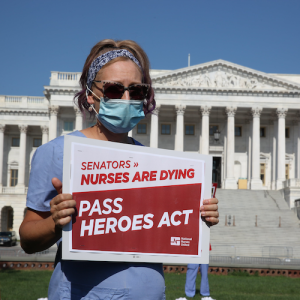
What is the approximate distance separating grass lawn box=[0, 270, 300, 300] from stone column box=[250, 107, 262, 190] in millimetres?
38669

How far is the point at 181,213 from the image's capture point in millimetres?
3188

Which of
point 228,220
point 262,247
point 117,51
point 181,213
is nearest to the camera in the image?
point 181,213

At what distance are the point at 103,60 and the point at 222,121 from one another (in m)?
63.5

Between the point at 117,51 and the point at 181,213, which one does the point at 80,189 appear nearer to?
the point at 181,213

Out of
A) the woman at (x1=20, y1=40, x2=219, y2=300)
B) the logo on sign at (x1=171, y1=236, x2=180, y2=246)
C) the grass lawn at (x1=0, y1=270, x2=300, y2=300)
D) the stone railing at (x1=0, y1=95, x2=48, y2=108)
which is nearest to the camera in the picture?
the woman at (x1=20, y1=40, x2=219, y2=300)

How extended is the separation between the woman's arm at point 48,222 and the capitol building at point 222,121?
54.7 meters

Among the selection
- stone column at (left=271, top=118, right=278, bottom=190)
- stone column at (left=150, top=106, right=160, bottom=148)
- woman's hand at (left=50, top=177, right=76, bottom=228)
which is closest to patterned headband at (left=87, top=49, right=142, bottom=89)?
woman's hand at (left=50, top=177, right=76, bottom=228)

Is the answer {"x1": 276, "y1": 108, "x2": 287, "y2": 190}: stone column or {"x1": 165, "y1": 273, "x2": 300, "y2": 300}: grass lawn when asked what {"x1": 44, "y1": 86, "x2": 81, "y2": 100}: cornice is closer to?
{"x1": 276, "y1": 108, "x2": 287, "y2": 190}: stone column

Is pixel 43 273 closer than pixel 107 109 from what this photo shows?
No

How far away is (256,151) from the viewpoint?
59.5 meters

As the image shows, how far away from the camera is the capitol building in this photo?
59656 millimetres

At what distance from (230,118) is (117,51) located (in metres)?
58.0

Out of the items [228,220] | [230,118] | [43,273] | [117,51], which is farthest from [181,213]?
[230,118]

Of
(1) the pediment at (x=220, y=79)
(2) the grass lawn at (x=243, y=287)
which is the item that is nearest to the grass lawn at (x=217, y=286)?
(2) the grass lawn at (x=243, y=287)
